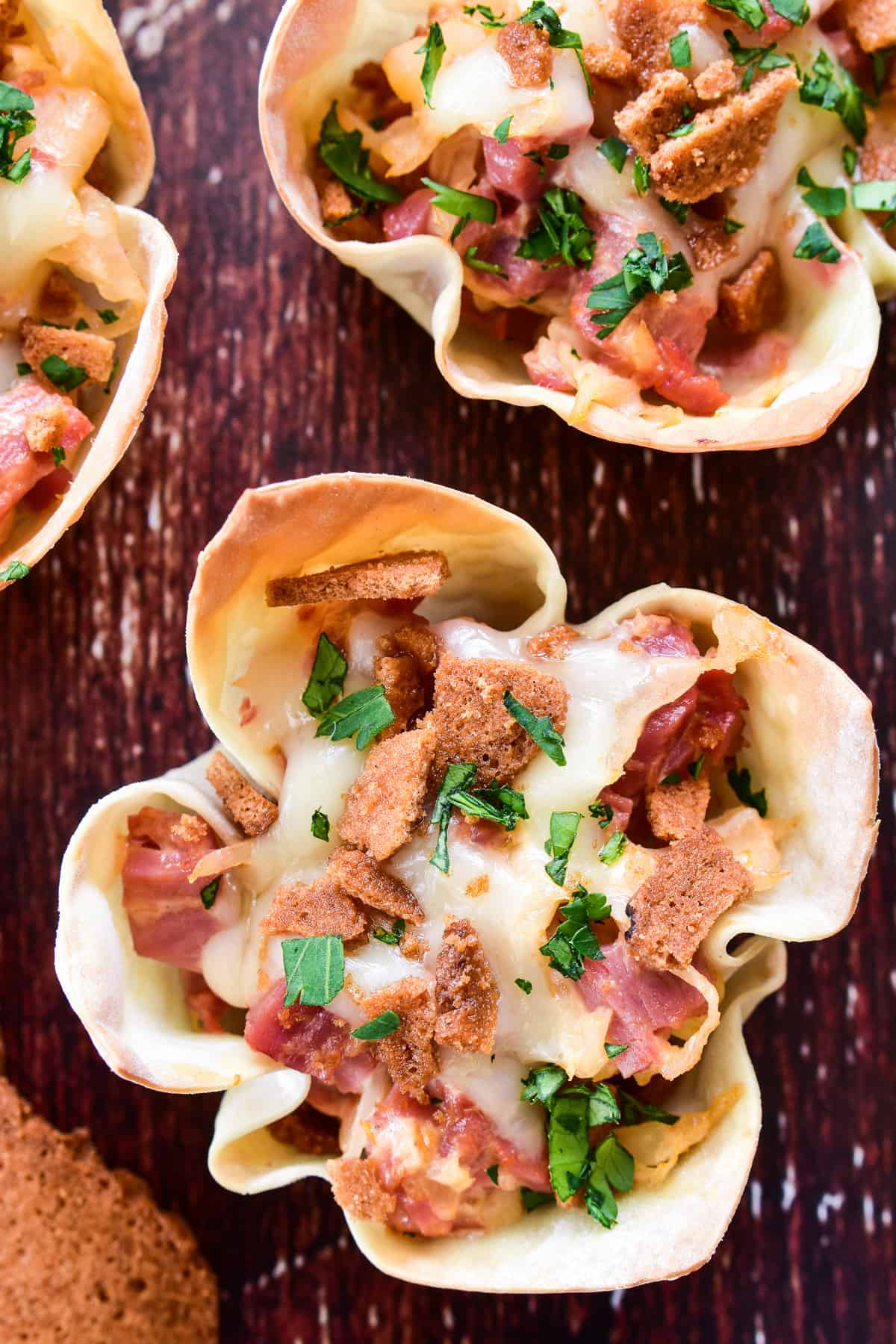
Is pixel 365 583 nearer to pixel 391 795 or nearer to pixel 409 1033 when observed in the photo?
pixel 391 795

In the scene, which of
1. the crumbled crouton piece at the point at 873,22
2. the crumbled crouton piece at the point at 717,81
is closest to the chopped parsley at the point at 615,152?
the crumbled crouton piece at the point at 717,81

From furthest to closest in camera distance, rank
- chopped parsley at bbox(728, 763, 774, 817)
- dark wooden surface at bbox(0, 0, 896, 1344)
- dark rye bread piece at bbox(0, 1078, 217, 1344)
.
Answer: dark wooden surface at bbox(0, 0, 896, 1344), dark rye bread piece at bbox(0, 1078, 217, 1344), chopped parsley at bbox(728, 763, 774, 817)

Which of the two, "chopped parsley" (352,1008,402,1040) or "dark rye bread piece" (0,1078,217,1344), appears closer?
"chopped parsley" (352,1008,402,1040)

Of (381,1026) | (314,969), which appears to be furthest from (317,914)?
(381,1026)

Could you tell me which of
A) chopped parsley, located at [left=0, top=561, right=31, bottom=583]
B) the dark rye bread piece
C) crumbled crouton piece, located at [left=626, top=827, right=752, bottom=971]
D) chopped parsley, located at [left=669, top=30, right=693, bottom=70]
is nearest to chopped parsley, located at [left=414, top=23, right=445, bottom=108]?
chopped parsley, located at [left=669, top=30, right=693, bottom=70]

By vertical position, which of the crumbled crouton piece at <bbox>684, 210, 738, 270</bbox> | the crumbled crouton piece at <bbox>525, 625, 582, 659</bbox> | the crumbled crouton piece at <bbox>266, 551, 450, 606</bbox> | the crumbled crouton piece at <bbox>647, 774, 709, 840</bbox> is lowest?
the crumbled crouton piece at <bbox>647, 774, 709, 840</bbox>

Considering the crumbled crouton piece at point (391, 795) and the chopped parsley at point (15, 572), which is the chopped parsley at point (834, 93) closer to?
the crumbled crouton piece at point (391, 795)

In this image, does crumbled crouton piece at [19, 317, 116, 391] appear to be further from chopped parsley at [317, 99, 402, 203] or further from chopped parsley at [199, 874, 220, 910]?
chopped parsley at [199, 874, 220, 910]
